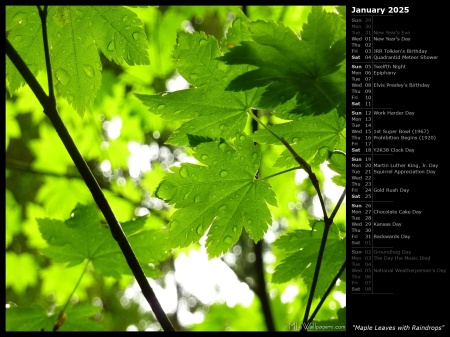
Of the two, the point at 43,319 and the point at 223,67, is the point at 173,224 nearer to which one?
the point at 223,67

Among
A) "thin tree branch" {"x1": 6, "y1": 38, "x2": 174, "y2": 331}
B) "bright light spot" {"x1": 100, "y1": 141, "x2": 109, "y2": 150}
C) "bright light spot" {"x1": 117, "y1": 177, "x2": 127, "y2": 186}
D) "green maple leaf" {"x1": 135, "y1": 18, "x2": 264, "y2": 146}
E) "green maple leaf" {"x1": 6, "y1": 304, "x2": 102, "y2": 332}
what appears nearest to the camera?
"thin tree branch" {"x1": 6, "y1": 38, "x2": 174, "y2": 331}

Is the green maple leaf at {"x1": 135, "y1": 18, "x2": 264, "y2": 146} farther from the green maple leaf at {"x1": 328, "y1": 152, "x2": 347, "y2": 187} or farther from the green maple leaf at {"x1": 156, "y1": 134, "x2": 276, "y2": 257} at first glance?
the green maple leaf at {"x1": 328, "y1": 152, "x2": 347, "y2": 187}

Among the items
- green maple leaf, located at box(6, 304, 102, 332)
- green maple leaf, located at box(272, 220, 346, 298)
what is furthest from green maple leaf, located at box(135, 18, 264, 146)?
green maple leaf, located at box(6, 304, 102, 332)

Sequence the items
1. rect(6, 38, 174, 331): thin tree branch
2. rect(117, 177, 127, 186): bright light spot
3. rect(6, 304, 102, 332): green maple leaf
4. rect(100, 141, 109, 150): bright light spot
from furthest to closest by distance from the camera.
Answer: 1. rect(117, 177, 127, 186): bright light spot
2. rect(100, 141, 109, 150): bright light spot
3. rect(6, 304, 102, 332): green maple leaf
4. rect(6, 38, 174, 331): thin tree branch

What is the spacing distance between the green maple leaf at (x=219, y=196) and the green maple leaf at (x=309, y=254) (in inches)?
4.4

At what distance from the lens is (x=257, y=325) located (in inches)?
76.6

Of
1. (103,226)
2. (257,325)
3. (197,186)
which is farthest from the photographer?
(257,325)

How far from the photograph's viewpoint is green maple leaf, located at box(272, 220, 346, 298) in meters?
0.89

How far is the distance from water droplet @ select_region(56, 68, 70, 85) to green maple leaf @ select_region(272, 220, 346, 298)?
518 mm

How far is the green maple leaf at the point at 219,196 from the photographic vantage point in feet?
2.58

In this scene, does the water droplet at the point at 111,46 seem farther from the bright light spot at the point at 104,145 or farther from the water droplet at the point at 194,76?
the bright light spot at the point at 104,145
